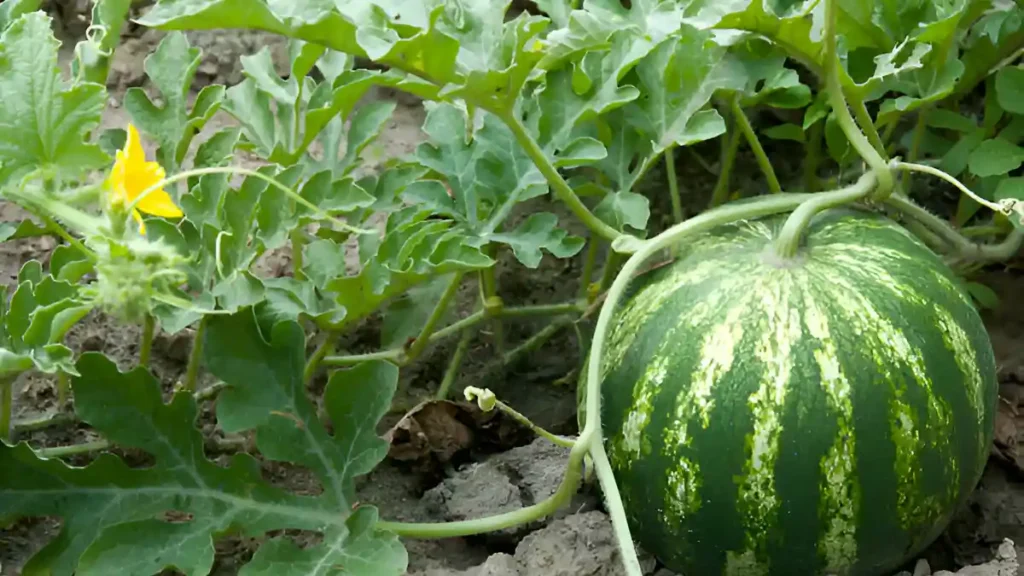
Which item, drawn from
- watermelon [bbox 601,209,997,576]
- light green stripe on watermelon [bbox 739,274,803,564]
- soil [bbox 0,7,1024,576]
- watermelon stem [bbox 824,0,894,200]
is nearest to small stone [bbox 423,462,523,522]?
soil [bbox 0,7,1024,576]

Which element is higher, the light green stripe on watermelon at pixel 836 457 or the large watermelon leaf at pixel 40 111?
the large watermelon leaf at pixel 40 111

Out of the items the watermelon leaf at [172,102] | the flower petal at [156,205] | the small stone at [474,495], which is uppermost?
the flower petal at [156,205]

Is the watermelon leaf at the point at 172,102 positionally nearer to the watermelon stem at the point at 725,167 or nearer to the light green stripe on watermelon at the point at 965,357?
the watermelon stem at the point at 725,167

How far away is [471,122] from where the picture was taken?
1449 millimetres

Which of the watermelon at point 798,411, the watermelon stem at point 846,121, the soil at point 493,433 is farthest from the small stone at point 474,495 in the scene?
the watermelon stem at point 846,121

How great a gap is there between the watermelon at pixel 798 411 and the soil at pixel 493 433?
0.12 meters

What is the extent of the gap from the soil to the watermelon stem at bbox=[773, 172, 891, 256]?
0.43 meters

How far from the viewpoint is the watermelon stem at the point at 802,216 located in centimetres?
122

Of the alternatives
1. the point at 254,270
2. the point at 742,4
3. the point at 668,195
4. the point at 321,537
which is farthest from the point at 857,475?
the point at 254,270

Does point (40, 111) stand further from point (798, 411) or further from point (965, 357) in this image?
point (965, 357)

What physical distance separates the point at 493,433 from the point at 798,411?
1.84 feet

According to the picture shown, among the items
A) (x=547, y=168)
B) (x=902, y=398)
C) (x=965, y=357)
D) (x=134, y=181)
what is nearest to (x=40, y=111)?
(x=134, y=181)

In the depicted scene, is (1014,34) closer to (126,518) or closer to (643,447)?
(643,447)

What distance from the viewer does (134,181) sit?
0.98 m
